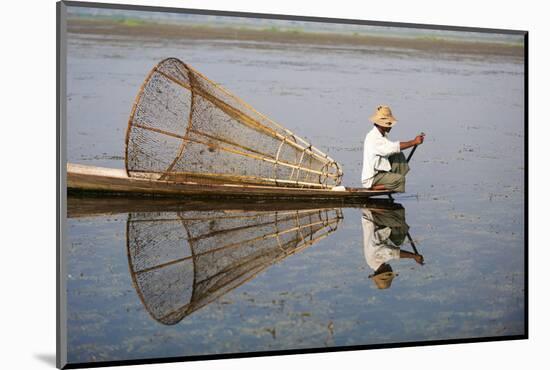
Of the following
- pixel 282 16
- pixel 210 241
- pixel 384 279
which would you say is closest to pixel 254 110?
pixel 282 16

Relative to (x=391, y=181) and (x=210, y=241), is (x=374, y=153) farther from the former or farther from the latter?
(x=210, y=241)

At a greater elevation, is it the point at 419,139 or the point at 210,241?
the point at 419,139

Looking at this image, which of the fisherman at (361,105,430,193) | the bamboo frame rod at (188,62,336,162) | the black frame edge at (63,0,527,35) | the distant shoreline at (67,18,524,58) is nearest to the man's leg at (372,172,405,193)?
the fisherman at (361,105,430,193)

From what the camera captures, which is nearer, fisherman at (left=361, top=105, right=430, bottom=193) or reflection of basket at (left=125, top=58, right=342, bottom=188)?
reflection of basket at (left=125, top=58, right=342, bottom=188)

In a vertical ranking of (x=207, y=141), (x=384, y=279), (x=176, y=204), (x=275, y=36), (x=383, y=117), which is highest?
(x=275, y=36)

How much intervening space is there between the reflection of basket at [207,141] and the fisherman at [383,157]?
0.23 metres

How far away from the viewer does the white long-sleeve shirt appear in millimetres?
6918

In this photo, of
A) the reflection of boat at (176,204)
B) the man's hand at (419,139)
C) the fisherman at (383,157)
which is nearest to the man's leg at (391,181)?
the fisherman at (383,157)

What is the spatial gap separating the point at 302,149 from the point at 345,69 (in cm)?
60

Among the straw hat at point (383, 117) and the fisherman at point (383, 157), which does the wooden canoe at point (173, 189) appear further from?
the straw hat at point (383, 117)

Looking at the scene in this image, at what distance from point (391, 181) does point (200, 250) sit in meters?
1.41

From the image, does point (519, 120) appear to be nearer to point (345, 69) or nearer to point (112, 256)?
point (345, 69)

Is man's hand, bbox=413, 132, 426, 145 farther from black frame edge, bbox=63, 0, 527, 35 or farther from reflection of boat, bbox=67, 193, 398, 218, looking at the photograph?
black frame edge, bbox=63, 0, 527, 35

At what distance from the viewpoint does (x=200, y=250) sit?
21.5 ft
